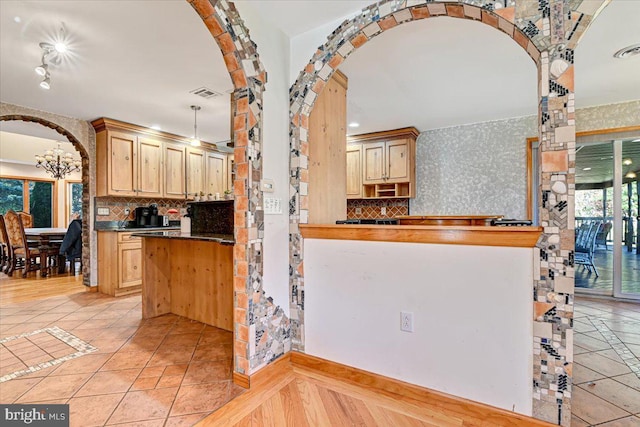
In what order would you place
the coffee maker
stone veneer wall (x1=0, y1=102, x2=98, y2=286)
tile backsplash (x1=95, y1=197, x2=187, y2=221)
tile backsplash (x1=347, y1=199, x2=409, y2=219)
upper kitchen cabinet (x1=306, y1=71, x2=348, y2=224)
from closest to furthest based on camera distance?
1. upper kitchen cabinet (x1=306, y1=71, x2=348, y2=224)
2. stone veneer wall (x1=0, y1=102, x2=98, y2=286)
3. tile backsplash (x1=95, y1=197, x2=187, y2=221)
4. the coffee maker
5. tile backsplash (x1=347, y1=199, x2=409, y2=219)

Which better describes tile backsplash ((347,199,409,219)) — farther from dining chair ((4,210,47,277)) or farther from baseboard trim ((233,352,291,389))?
dining chair ((4,210,47,277))

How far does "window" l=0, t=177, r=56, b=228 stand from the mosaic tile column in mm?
7983

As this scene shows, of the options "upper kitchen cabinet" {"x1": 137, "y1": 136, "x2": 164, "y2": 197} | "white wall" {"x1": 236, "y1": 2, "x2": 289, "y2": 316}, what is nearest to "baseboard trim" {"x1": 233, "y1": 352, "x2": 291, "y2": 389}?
"white wall" {"x1": 236, "y1": 2, "x2": 289, "y2": 316}

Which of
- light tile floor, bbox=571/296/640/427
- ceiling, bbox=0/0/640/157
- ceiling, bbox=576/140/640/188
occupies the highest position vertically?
ceiling, bbox=0/0/640/157

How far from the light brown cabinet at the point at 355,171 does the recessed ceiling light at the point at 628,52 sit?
10.6 ft

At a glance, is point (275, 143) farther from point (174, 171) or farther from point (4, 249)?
point (4, 249)

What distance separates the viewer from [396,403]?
1.78 meters

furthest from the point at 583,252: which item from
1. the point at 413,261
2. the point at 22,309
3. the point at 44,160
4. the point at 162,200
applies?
the point at 44,160

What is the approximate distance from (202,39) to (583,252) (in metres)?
5.42

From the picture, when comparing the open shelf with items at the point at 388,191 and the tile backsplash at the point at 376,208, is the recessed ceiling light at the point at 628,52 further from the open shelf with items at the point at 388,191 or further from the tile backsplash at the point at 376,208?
the tile backsplash at the point at 376,208

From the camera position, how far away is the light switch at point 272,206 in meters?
2.04

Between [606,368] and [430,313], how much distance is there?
5.19 feet

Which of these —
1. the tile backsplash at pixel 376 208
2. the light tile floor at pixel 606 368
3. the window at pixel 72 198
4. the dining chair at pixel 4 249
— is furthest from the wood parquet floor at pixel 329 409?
the window at pixel 72 198

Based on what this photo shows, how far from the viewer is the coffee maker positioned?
485 cm
